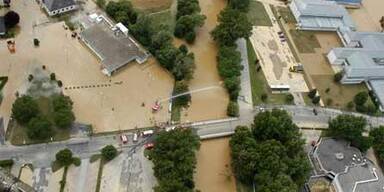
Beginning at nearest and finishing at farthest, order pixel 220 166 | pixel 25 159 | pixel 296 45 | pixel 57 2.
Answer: pixel 25 159
pixel 220 166
pixel 57 2
pixel 296 45

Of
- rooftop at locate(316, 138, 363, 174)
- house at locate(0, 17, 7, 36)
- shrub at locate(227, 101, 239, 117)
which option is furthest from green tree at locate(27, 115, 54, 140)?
rooftop at locate(316, 138, 363, 174)

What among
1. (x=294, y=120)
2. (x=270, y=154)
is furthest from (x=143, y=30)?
(x=270, y=154)

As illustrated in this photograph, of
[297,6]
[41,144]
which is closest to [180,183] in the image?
[41,144]

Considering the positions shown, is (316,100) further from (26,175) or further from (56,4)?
(56,4)

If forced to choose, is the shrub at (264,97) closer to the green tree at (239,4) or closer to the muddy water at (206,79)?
the muddy water at (206,79)

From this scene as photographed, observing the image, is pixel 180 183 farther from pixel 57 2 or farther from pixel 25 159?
pixel 57 2

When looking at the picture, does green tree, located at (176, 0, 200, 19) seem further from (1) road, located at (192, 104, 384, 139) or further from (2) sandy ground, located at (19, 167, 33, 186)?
(2) sandy ground, located at (19, 167, 33, 186)

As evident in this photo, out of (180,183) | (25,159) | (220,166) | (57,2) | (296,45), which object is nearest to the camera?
(180,183)

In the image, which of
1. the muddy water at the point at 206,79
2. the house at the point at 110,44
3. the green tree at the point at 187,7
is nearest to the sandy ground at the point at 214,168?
the muddy water at the point at 206,79
